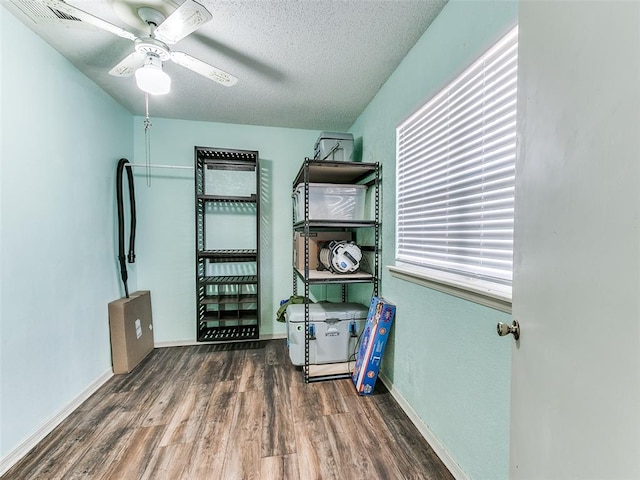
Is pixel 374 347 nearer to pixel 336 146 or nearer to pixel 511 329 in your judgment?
pixel 511 329

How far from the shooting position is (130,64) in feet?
4.92

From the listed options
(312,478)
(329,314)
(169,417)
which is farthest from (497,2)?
(169,417)

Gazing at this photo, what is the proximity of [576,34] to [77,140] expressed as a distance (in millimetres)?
2668

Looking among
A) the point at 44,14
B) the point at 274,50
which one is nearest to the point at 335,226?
the point at 274,50

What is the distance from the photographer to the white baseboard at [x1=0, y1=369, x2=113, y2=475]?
1.38 metres

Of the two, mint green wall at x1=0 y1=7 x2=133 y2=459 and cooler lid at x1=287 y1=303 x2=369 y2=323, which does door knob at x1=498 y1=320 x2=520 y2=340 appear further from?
mint green wall at x1=0 y1=7 x2=133 y2=459

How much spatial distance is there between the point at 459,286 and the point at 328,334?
50.5 inches

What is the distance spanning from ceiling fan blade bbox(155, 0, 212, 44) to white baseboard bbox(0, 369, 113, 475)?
222cm

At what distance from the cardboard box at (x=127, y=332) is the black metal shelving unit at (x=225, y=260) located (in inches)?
19.1

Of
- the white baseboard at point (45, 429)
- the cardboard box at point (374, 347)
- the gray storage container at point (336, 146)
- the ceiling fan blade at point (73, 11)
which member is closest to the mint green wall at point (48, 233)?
the white baseboard at point (45, 429)

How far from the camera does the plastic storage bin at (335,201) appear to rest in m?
2.17

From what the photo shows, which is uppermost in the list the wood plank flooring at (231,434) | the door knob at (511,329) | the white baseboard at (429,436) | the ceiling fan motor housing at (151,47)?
the ceiling fan motor housing at (151,47)

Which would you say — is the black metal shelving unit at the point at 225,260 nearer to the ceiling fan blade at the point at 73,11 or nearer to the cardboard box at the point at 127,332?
the cardboard box at the point at 127,332

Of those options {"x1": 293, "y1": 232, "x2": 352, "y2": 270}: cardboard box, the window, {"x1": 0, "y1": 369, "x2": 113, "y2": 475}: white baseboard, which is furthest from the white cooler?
{"x1": 0, "y1": 369, "x2": 113, "y2": 475}: white baseboard
